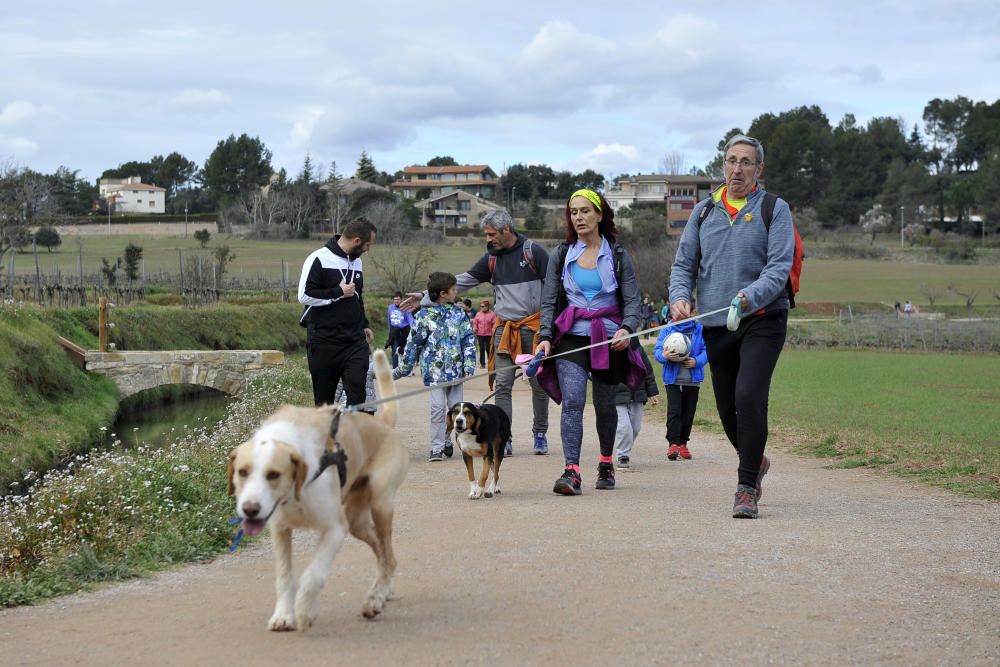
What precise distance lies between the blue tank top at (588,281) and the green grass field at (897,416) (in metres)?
3.62

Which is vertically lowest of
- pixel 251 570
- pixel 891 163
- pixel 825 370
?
pixel 825 370

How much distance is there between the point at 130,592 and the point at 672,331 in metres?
7.55

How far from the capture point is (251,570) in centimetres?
663

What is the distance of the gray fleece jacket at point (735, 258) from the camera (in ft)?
25.5

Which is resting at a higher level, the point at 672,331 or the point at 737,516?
the point at 672,331

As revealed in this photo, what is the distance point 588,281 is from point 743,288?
5.24 feet

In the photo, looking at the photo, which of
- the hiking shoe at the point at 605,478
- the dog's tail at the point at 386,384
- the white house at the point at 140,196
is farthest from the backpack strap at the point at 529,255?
the white house at the point at 140,196

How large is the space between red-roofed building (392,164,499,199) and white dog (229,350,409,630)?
141444 millimetres

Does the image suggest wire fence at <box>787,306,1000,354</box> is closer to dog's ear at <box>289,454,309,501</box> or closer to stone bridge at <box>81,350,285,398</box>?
stone bridge at <box>81,350,285,398</box>

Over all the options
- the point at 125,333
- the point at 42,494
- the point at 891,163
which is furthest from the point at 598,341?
the point at 891,163

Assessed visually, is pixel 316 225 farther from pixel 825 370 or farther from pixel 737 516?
pixel 737 516

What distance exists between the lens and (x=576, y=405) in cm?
909

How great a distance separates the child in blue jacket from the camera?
12508mm

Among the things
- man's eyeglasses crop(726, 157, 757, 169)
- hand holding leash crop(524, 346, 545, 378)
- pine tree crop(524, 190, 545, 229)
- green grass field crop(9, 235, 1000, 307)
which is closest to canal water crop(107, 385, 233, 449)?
hand holding leash crop(524, 346, 545, 378)
